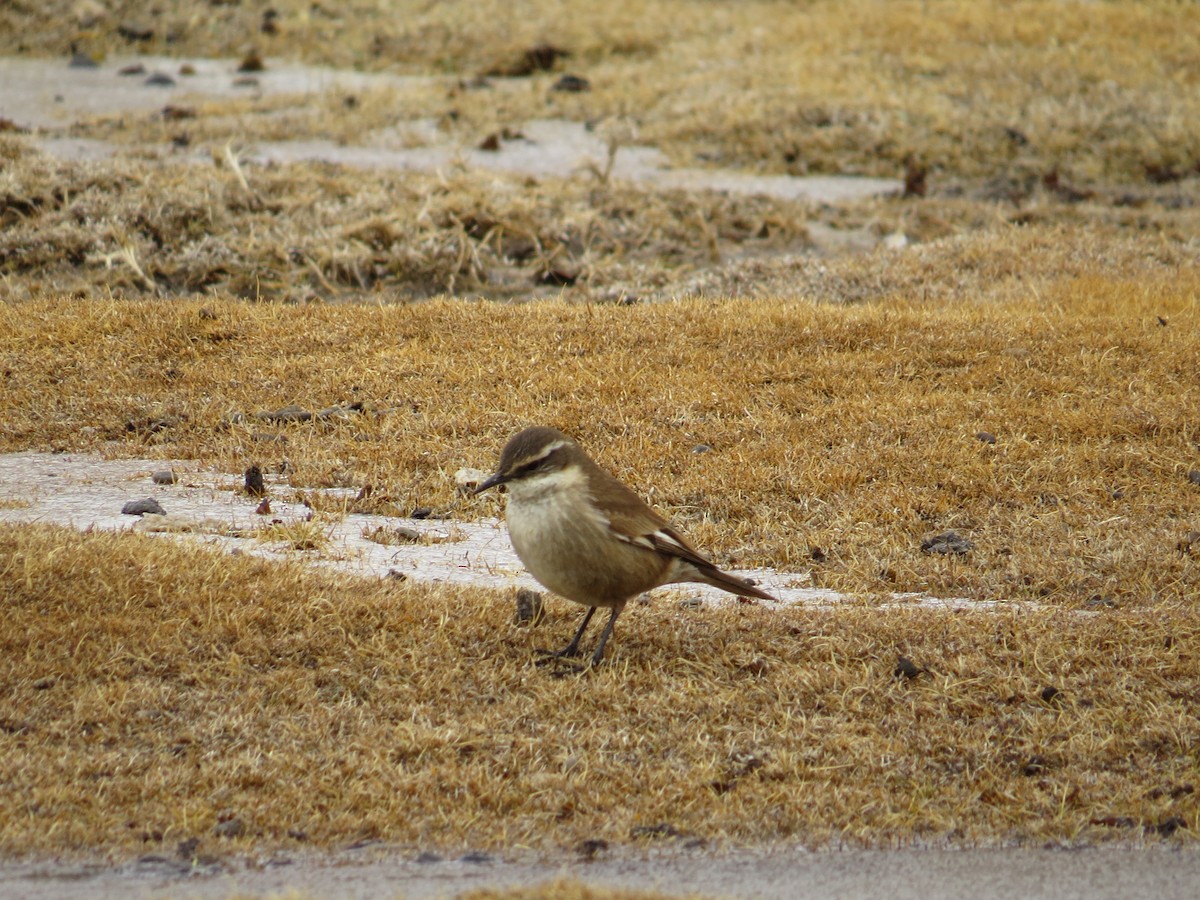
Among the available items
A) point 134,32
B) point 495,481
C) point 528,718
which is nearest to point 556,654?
point 528,718

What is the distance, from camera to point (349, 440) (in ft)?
26.5

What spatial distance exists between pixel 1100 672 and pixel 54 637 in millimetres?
3791

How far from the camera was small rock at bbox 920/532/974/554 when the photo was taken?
6.92 m

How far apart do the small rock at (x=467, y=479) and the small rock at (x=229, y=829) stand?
318 centimetres

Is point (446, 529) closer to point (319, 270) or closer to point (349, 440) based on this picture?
point (349, 440)

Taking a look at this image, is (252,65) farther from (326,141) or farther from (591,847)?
(591,847)

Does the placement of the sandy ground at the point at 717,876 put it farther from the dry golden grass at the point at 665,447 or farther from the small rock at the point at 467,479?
the small rock at the point at 467,479

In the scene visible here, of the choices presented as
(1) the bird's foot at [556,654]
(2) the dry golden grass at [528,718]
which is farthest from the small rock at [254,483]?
(1) the bird's foot at [556,654]

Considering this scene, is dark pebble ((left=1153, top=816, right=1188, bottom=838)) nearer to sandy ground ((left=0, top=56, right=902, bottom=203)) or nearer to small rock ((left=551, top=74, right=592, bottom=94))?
sandy ground ((left=0, top=56, right=902, bottom=203))

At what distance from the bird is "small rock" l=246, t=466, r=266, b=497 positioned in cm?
227

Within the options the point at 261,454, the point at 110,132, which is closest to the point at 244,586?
the point at 261,454

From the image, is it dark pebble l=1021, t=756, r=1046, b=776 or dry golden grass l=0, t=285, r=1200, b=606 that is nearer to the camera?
dark pebble l=1021, t=756, r=1046, b=776

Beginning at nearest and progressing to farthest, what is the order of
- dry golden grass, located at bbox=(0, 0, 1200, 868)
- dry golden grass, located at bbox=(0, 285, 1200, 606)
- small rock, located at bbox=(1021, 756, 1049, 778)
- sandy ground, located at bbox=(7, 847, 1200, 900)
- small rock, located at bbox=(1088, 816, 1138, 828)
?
sandy ground, located at bbox=(7, 847, 1200, 900) → small rock, located at bbox=(1088, 816, 1138, 828) → dry golden grass, located at bbox=(0, 0, 1200, 868) → small rock, located at bbox=(1021, 756, 1049, 778) → dry golden grass, located at bbox=(0, 285, 1200, 606)

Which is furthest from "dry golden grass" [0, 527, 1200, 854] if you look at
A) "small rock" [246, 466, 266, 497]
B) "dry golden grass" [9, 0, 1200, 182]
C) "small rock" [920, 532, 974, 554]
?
"dry golden grass" [9, 0, 1200, 182]
